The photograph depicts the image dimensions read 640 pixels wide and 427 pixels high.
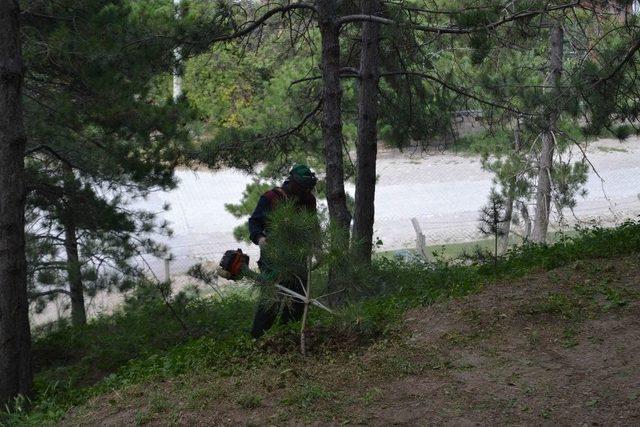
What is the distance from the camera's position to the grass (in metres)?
5.81

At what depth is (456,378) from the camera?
214 inches

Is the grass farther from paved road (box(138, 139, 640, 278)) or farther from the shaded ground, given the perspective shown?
paved road (box(138, 139, 640, 278))

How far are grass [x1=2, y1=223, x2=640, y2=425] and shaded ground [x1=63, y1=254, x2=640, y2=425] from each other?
0.02 metres

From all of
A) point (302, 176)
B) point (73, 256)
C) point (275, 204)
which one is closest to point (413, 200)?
point (73, 256)

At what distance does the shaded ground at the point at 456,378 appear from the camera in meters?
4.96

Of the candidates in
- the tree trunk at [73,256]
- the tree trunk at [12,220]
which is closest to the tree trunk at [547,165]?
the tree trunk at [73,256]

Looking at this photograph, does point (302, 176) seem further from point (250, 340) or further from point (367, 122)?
point (367, 122)

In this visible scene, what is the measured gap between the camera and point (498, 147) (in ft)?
61.0

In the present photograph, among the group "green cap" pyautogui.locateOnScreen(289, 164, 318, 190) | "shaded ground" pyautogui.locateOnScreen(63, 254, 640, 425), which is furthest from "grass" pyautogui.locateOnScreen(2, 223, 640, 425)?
"green cap" pyautogui.locateOnScreen(289, 164, 318, 190)

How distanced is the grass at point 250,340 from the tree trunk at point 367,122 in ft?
4.07

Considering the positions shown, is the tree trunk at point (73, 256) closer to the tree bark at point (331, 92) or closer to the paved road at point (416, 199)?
the tree bark at point (331, 92)

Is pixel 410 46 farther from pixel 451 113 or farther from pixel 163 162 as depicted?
pixel 163 162

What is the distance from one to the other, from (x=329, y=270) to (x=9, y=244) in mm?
2966

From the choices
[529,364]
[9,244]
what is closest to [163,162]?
[9,244]
